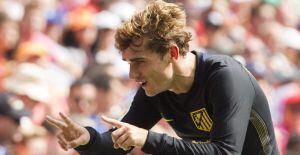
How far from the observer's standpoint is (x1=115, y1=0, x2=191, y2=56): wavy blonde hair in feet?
15.1

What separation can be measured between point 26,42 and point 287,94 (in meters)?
2.58

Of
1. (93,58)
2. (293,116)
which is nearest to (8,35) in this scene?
(93,58)

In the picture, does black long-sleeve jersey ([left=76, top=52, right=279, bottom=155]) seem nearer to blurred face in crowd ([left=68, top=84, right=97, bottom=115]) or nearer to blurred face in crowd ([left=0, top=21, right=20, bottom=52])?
blurred face in crowd ([left=68, top=84, right=97, bottom=115])

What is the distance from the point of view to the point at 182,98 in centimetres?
481

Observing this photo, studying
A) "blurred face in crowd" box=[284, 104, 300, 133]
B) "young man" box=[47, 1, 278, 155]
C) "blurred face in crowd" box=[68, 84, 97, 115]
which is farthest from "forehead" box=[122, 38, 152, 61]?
"blurred face in crowd" box=[284, 104, 300, 133]

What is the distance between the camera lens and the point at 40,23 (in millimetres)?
8836

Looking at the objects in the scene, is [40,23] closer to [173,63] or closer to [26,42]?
[26,42]

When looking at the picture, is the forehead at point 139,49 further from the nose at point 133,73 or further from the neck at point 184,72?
the neck at point 184,72

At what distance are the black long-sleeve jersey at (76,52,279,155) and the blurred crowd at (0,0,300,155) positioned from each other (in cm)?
148

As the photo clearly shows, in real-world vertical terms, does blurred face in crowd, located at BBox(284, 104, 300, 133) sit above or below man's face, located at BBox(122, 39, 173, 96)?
below

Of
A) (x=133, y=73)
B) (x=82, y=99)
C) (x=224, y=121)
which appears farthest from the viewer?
(x=82, y=99)

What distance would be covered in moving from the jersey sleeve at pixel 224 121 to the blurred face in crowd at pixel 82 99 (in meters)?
2.91

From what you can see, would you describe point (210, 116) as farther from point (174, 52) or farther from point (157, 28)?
point (157, 28)

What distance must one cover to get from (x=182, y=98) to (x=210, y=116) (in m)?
0.19
